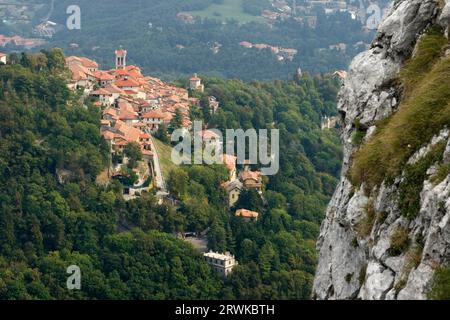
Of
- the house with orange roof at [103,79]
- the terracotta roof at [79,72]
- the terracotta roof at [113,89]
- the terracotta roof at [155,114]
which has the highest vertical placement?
the terracotta roof at [79,72]

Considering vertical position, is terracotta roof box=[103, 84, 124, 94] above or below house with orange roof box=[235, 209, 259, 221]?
above

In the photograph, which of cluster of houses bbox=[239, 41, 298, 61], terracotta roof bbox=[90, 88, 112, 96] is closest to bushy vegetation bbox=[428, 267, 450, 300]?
terracotta roof bbox=[90, 88, 112, 96]

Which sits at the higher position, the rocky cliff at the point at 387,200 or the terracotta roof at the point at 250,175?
the rocky cliff at the point at 387,200

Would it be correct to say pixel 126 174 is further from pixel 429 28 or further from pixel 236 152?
pixel 429 28

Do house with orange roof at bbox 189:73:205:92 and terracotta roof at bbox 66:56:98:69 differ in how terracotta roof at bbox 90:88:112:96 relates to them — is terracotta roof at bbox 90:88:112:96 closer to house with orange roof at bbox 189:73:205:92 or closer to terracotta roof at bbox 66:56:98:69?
terracotta roof at bbox 66:56:98:69

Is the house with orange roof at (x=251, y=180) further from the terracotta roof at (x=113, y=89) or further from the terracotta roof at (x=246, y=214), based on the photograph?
the terracotta roof at (x=113, y=89)

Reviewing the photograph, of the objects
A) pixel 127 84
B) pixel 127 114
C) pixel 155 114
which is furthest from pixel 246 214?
pixel 127 84

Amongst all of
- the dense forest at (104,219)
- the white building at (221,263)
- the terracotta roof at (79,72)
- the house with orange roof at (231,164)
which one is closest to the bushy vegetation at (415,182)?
the dense forest at (104,219)
